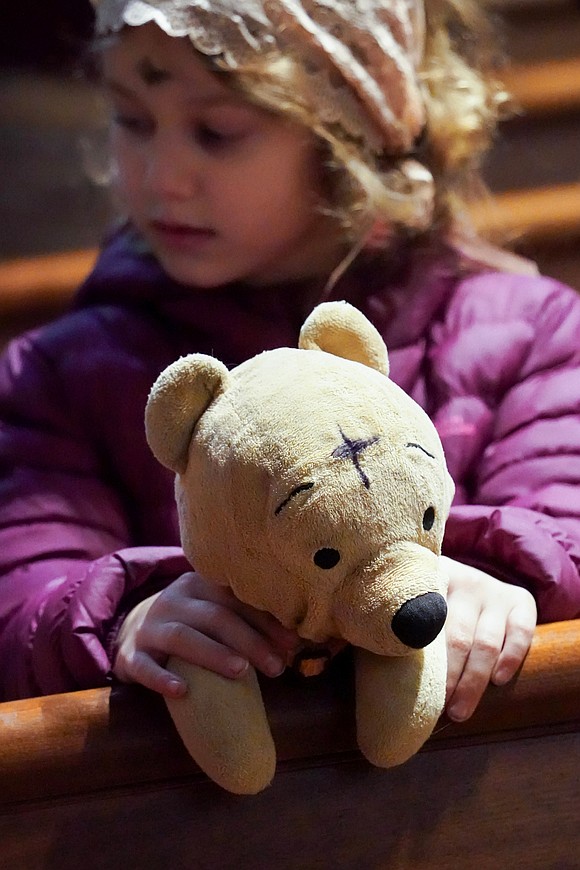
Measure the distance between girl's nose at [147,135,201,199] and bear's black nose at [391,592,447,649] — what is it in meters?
0.47

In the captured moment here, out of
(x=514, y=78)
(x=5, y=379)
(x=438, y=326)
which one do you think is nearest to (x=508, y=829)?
(x=438, y=326)

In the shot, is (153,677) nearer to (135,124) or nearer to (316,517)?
(316,517)

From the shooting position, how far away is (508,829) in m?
0.61

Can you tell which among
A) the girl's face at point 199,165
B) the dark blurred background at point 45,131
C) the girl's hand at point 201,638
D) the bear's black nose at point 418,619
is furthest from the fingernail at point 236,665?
the dark blurred background at point 45,131

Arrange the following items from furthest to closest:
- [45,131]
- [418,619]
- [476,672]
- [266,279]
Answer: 1. [45,131]
2. [266,279]
3. [476,672]
4. [418,619]

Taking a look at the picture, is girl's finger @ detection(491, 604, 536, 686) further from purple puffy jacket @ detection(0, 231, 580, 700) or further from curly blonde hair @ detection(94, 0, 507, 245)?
Answer: curly blonde hair @ detection(94, 0, 507, 245)

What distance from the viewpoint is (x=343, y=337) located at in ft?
1.84

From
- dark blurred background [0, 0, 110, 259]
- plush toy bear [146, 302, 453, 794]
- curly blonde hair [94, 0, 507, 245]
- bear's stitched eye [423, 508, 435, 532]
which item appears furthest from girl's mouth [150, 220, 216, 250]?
dark blurred background [0, 0, 110, 259]

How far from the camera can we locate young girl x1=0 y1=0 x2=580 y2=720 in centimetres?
80

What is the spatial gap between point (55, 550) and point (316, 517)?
1.24ft

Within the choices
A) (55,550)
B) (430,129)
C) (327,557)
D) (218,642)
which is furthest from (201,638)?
(430,129)

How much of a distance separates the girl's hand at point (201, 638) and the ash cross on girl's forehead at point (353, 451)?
0.12 metres

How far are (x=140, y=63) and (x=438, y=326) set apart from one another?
1.08 feet

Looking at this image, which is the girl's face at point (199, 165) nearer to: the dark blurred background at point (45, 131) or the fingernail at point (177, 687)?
the fingernail at point (177, 687)
